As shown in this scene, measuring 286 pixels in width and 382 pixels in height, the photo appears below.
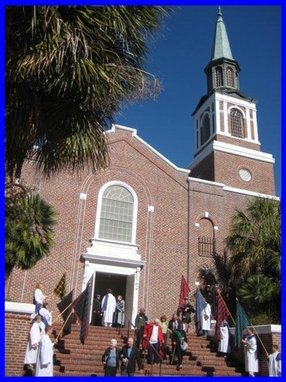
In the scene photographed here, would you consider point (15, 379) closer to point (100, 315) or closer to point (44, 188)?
point (100, 315)

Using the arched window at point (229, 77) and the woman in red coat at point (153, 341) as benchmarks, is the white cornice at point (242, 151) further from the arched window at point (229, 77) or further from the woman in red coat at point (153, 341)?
the woman in red coat at point (153, 341)

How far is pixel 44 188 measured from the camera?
18.6m

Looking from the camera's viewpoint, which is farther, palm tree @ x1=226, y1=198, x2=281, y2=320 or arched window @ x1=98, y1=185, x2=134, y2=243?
arched window @ x1=98, y1=185, x2=134, y2=243

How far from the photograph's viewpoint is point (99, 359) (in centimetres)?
1127

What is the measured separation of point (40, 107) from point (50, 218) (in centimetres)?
959

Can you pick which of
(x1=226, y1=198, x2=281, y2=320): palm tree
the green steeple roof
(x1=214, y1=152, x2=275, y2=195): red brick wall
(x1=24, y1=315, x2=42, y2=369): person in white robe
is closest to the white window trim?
(x1=226, y1=198, x2=281, y2=320): palm tree

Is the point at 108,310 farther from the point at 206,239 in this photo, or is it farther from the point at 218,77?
the point at 218,77

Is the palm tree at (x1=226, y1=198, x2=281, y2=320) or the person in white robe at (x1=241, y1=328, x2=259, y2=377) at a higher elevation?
the palm tree at (x1=226, y1=198, x2=281, y2=320)

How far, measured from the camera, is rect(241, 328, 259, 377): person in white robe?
11.4 m

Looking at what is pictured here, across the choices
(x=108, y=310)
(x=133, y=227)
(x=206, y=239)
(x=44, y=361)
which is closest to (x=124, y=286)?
(x=133, y=227)

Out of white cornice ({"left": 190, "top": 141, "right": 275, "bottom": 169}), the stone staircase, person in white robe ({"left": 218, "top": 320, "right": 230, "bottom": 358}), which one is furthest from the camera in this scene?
white cornice ({"left": 190, "top": 141, "right": 275, "bottom": 169})

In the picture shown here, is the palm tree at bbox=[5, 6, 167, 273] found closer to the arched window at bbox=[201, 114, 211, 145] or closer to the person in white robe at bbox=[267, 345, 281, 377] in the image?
the person in white robe at bbox=[267, 345, 281, 377]

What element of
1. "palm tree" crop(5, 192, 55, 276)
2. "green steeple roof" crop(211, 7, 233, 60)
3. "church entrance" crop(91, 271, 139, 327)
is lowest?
"church entrance" crop(91, 271, 139, 327)

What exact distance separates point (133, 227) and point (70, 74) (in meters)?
13.7
